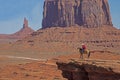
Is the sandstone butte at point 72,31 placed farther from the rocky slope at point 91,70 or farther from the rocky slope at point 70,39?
the rocky slope at point 91,70

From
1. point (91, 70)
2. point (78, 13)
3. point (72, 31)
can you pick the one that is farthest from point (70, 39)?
point (91, 70)

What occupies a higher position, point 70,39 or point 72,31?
point 72,31

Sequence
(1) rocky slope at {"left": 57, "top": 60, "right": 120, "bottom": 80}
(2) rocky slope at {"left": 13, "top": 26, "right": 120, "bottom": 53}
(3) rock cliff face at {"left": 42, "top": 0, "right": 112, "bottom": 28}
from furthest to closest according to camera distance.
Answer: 1. (3) rock cliff face at {"left": 42, "top": 0, "right": 112, "bottom": 28}
2. (2) rocky slope at {"left": 13, "top": 26, "right": 120, "bottom": 53}
3. (1) rocky slope at {"left": 57, "top": 60, "right": 120, "bottom": 80}

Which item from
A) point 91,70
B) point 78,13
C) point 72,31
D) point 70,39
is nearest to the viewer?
point 91,70

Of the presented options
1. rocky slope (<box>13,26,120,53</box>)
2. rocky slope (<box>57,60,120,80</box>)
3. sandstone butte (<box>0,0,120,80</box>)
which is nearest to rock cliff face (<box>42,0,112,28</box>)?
sandstone butte (<box>0,0,120,80</box>)

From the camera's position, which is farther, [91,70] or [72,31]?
[72,31]

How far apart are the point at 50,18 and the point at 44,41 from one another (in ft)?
71.0

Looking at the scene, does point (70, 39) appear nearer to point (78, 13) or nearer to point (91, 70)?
point (78, 13)

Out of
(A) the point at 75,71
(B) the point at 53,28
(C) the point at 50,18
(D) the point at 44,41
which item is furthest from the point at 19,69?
(C) the point at 50,18

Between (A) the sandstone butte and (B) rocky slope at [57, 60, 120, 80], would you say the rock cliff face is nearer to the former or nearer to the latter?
(A) the sandstone butte

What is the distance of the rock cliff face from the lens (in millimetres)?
131250

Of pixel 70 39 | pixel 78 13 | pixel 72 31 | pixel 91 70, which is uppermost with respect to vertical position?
pixel 78 13

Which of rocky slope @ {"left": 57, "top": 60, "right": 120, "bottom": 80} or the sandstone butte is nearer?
rocky slope @ {"left": 57, "top": 60, "right": 120, "bottom": 80}

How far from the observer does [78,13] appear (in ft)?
441
